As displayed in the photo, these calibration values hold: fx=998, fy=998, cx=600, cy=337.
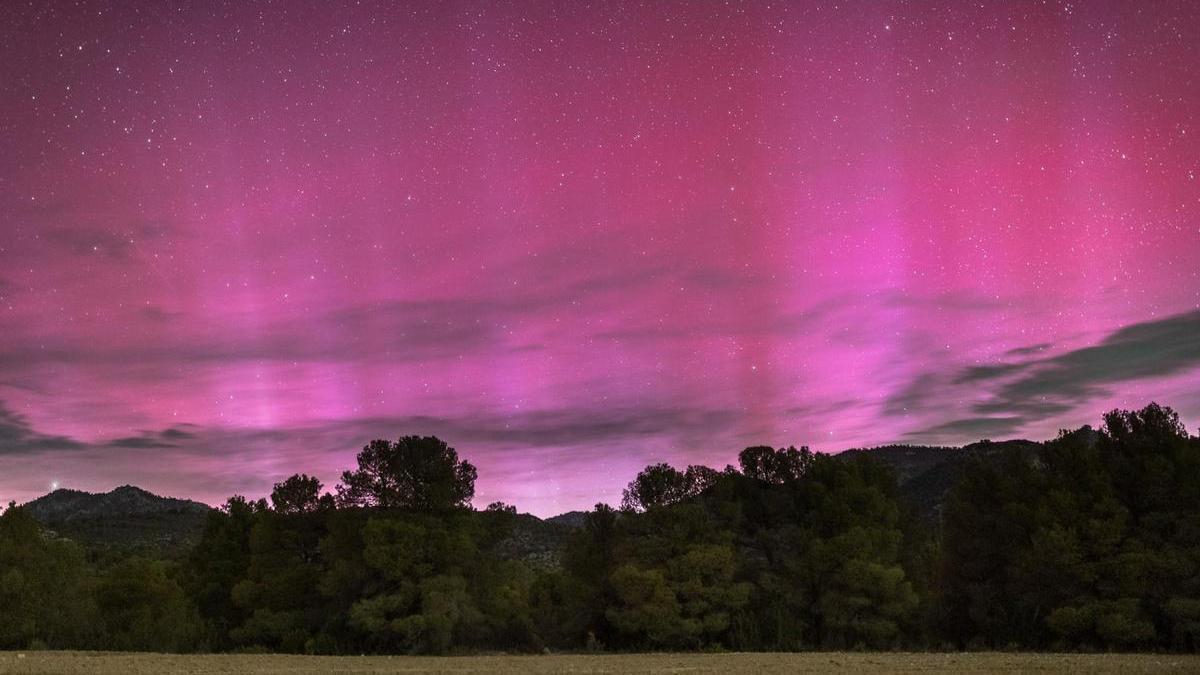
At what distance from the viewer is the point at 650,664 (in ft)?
121

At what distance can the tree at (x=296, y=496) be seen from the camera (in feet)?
191

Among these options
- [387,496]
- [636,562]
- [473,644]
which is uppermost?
[387,496]

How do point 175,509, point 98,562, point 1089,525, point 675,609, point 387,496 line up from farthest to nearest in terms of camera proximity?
point 175,509 < point 98,562 < point 387,496 < point 675,609 < point 1089,525

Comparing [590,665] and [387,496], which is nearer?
[590,665]

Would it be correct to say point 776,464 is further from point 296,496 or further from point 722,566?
point 296,496

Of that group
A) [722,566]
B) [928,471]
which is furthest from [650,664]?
[928,471]

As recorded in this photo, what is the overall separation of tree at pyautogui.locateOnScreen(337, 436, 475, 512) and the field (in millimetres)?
13541

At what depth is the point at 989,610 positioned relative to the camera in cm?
4925

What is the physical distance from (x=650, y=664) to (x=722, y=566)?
15.8m

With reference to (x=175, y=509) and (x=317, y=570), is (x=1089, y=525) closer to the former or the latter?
(x=317, y=570)

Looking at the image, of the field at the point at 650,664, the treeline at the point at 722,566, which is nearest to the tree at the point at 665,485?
the treeline at the point at 722,566

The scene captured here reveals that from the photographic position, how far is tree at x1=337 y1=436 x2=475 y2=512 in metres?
54.6

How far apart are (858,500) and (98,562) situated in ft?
282

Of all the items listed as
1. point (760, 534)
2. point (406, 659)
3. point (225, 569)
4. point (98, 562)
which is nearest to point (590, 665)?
point (406, 659)
